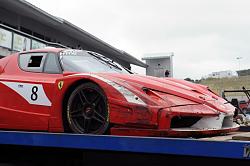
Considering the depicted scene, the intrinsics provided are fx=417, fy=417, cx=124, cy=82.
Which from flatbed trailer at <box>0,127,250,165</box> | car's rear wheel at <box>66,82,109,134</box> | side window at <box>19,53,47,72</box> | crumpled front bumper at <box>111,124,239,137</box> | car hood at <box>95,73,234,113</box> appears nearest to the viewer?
flatbed trailer at <box>0,127,250,165</box>

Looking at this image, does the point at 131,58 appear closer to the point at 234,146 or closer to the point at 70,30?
the point at 70,30

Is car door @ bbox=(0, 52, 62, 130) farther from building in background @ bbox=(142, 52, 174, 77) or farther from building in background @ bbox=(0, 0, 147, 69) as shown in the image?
building in background @ bbox=(142, 52, 174, 77)

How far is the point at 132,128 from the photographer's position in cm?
372

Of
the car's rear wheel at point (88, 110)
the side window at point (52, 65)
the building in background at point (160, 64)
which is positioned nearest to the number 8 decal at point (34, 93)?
the side window at point (52, 65)

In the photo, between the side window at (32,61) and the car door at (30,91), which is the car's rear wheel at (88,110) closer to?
the car door at (30,91)

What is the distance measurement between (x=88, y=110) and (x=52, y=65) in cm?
83

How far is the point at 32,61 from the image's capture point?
4.83 m

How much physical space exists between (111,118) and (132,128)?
22 centimetres

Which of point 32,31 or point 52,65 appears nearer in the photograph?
point 52,65

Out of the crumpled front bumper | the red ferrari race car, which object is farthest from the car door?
the crumpled front bumper

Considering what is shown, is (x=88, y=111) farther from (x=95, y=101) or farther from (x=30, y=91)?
(x=30, y=91)

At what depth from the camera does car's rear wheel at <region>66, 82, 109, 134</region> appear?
3.91 m

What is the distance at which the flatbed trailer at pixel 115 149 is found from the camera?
2.83m

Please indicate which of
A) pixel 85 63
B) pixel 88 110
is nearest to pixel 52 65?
pixel 85 63
